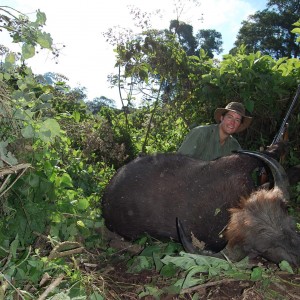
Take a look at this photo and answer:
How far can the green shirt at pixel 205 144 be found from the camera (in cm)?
543

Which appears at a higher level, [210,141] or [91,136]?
[210,141]

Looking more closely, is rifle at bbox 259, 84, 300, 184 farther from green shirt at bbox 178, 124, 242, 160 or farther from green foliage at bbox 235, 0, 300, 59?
green foliage at bbox 235, 0, 300, 59

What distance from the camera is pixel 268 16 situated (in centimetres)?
2731

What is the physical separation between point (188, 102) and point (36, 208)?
4.58 m

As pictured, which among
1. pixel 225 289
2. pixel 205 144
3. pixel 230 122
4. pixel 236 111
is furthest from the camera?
pixel 205 144

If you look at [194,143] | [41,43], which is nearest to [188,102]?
[194,143]

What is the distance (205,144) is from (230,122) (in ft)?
1.61

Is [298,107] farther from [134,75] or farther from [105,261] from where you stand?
[105,261]

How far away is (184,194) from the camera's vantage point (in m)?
4.25

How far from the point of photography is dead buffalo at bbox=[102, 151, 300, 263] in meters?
4.07

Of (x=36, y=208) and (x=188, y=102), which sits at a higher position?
(x=188, y=102)

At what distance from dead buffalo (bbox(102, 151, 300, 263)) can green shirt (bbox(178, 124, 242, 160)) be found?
823 millimetres

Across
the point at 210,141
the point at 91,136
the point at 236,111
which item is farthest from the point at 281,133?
the point at 91,136

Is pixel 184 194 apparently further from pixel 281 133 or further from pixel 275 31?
pixel 275 31
